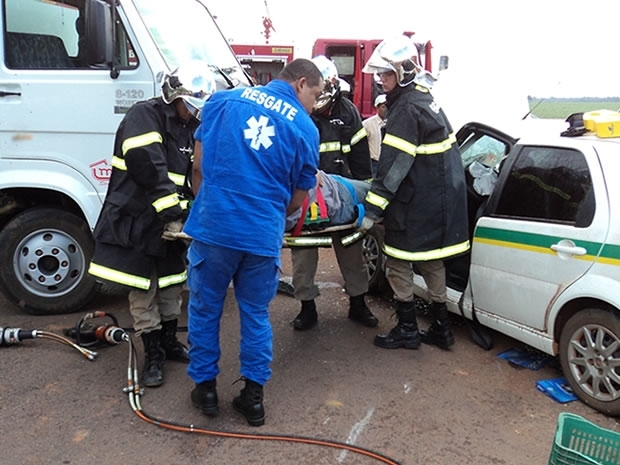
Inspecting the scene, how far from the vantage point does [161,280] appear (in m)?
3.69

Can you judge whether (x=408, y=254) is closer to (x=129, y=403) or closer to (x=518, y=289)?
(x=518, y=289)

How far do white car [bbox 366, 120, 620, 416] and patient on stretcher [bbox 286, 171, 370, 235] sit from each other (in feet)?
2.87

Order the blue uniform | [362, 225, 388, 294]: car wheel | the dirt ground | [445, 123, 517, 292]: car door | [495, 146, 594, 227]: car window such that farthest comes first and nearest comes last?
[362, 225, 388, 294]: car wheel < [445, 123, 517, 292]: car door < [495, 146, 594, 227]: car window < the dirt ground < the blue uniform

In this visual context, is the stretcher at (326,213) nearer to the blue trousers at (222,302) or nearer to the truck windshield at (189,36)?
the blue trousers at (222,302)

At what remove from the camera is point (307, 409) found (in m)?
3.45

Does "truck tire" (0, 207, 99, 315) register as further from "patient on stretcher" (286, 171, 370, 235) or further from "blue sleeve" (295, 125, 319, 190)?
"blue sleeve" (295, 125, 319, 190)

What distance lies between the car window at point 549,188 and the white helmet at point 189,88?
2.08 m

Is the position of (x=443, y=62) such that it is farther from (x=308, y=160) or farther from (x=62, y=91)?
(x=308, y=160)

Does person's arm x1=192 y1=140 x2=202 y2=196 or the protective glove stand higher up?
person's arm x1=192 y1=140 x2=202 y2=196

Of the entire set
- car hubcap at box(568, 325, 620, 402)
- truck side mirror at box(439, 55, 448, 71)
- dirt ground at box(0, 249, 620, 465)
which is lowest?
dirt ground at box(0, 249, 620, 465)

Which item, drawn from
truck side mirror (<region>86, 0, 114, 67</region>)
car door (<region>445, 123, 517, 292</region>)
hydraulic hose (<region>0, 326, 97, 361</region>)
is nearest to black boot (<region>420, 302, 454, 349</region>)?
car door (<region>445, 123, 517, 292</region>)

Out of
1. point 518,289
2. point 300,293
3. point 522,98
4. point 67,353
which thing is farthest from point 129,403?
point 522,98

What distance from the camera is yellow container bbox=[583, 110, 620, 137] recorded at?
3551 mm

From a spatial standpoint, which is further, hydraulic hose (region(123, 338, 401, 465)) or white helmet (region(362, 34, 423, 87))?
white helmet (region(362, 34, 423, 87))
